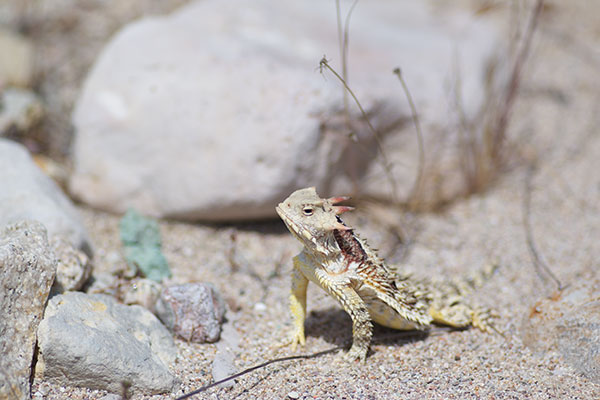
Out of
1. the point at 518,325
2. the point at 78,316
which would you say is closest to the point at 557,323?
the point at 518,325

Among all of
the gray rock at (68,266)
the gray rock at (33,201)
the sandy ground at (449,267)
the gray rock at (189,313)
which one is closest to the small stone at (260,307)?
the sandy ground at (449,267)

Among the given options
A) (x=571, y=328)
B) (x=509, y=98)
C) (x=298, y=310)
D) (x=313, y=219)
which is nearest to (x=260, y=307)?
(x=298, y=310)

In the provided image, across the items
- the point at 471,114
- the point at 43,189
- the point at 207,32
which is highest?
the point at 207,32

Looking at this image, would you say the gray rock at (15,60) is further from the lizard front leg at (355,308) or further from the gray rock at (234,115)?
the lizard front leg at (355,308)

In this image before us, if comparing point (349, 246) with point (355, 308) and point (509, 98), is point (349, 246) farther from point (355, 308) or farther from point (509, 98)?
point (509, 98)

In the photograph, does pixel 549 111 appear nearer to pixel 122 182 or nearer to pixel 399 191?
pixel 399 191

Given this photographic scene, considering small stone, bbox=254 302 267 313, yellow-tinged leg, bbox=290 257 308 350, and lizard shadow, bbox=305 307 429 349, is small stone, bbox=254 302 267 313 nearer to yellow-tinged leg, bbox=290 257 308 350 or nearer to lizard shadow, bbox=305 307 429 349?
lizard shadow, bbox=305 307 429 349
